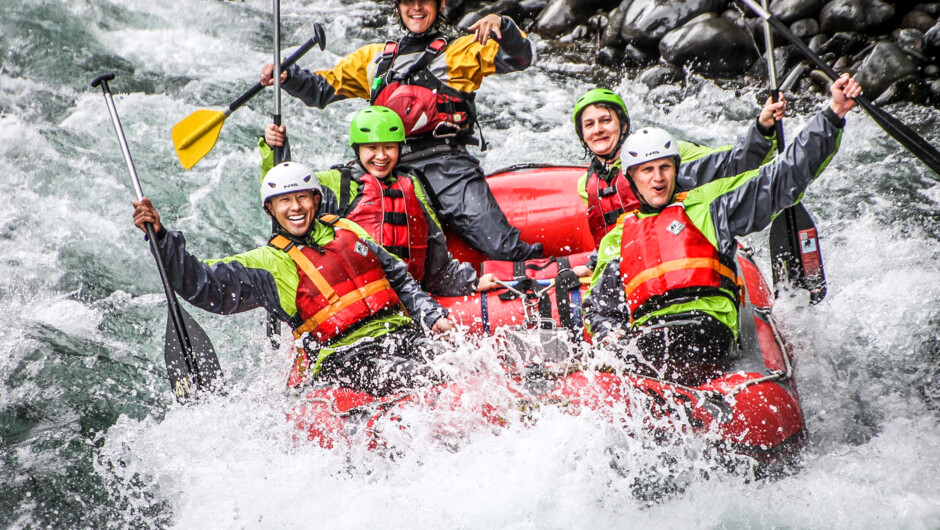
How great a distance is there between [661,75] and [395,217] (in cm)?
475

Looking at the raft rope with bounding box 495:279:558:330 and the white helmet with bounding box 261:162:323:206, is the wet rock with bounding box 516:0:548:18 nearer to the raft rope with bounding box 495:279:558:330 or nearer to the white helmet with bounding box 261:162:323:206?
the raft rope with bounding box 495:279:558:330

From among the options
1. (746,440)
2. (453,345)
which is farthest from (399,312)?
(746,440)

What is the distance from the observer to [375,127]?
14.3 ft

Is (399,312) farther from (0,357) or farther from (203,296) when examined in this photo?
(0,357)

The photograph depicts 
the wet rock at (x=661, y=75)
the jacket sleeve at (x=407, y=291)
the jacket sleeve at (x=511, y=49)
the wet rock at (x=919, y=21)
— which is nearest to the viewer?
the jacket sleeve at (x=407, y=291)

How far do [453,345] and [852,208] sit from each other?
12.5 feet

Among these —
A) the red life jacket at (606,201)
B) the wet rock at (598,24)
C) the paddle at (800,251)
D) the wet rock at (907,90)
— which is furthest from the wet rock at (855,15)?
the red life jacket at (606,201)

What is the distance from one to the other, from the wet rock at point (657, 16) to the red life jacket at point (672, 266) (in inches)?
215

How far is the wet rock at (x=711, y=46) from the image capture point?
783 cm

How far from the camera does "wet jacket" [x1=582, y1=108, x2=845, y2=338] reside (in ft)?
10.4

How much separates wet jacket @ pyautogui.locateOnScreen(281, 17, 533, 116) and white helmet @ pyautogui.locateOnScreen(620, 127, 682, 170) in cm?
157

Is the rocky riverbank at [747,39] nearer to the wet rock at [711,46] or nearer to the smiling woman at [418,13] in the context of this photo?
the wet rock at [711,46]

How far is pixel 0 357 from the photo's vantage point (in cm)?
482

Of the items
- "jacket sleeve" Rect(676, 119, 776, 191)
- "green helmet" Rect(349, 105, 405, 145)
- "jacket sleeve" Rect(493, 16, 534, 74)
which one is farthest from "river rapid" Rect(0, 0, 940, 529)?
"jacket sleeve" Rect(493, 16, 534, 74)
